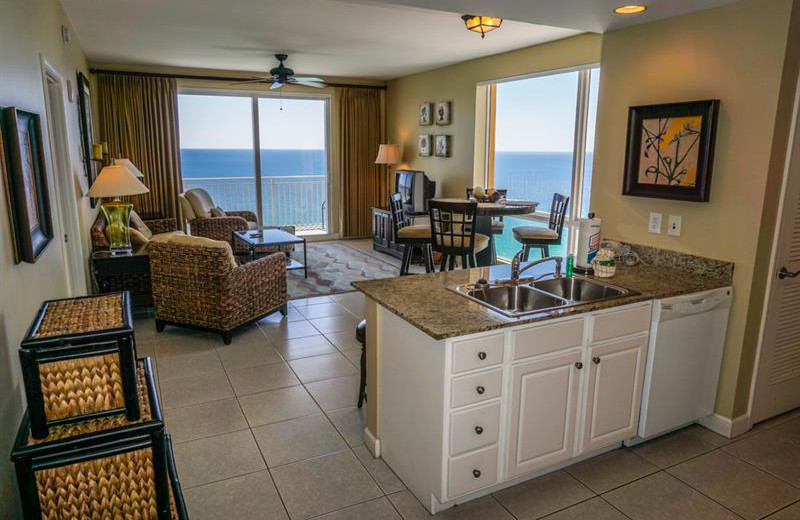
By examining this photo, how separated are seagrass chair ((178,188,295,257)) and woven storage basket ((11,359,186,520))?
5.08 m

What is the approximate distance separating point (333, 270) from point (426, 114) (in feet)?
8.92

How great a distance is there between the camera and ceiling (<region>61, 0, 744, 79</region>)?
9.26 feet

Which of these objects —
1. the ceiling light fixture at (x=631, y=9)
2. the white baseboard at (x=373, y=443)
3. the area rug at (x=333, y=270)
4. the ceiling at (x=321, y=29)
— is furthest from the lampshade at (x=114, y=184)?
the ceiling light fixture at (x=631, y=9)

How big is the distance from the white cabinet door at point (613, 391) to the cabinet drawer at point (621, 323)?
0.04m

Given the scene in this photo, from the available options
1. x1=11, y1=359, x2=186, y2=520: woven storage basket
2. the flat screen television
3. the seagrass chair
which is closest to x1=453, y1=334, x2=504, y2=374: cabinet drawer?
x1=11, y1=359, x2=186, y2=520: woven storage basket

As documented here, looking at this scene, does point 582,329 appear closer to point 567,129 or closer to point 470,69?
point 567,129

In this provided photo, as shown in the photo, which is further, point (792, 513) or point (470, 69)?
point (470, 69)

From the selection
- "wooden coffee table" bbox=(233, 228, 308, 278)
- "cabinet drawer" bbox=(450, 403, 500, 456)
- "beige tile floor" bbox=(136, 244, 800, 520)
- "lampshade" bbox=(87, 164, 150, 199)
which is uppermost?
"lampshade" bbox=(87, 164, 150, 199)

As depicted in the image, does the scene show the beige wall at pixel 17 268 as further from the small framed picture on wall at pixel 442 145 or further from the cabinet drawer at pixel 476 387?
the small framed picture on wall at pixel 442 145

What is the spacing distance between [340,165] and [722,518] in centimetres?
746

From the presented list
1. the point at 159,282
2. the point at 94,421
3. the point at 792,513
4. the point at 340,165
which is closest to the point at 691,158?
the point at 792,513

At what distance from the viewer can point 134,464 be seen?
4.85 ft

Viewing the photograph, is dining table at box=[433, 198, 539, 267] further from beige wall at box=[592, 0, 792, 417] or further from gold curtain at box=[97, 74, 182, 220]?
gold curtain at box=[97, 74, 182, 220]

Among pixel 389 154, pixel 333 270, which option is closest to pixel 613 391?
pixel 333 270
